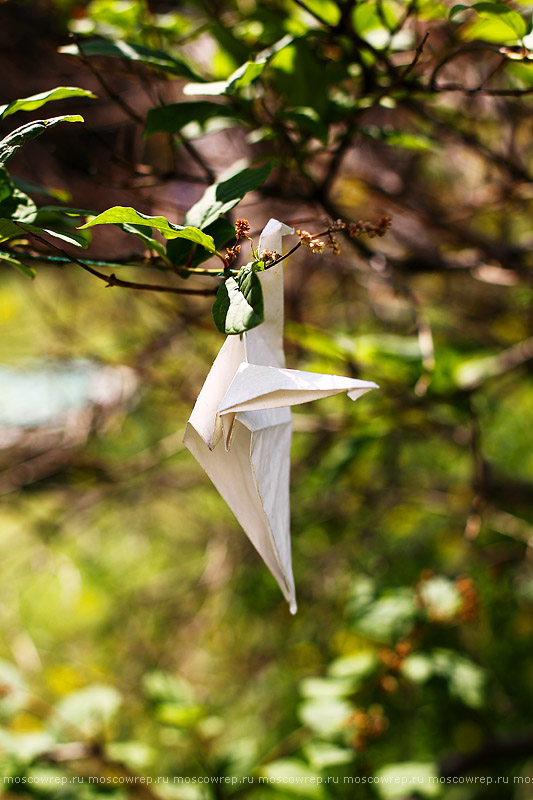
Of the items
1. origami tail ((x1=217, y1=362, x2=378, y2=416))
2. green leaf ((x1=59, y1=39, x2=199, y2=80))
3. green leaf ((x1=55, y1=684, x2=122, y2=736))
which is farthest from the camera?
green leaf ((x1=55, y1=684, x2=122, y2=736))

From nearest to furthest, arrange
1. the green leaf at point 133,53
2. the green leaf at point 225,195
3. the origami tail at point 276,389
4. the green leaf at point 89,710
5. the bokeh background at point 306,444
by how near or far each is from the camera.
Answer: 1. the origami tail at point 276,389
2. the green leaf at point 225,195
3. the green leaf at point 133,53
4. the bokeh background at point 306,444
5. the green leaf at point 89,710

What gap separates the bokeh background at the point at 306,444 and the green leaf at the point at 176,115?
73mm

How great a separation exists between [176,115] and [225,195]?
0.16 metres

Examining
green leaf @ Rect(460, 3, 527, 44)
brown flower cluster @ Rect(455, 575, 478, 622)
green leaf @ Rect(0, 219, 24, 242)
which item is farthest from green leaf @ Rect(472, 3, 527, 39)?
brown flower cluster @ Rect(455, 575, 478, 622)

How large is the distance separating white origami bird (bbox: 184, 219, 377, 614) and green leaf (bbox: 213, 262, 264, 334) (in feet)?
0.05

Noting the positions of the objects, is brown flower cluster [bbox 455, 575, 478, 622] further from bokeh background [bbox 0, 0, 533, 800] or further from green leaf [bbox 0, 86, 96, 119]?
green leaf [bbox 0, 86, 96, 119]

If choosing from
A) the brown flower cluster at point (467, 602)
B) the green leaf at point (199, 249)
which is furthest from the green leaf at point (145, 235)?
the brown flower cluster at point (467, 602)

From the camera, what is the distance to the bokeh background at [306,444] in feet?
2.28

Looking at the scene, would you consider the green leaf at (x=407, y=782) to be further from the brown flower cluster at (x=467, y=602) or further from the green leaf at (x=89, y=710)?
the green leaf at (x=89, y=710)

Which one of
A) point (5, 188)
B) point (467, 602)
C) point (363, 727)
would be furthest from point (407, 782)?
point (5, 188)

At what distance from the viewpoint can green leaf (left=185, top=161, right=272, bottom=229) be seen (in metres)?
0.40

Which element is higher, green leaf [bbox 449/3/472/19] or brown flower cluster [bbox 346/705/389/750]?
green leaf [bbox 449/3/472/19]

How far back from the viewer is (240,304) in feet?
1.06

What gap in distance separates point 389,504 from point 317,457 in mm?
171
